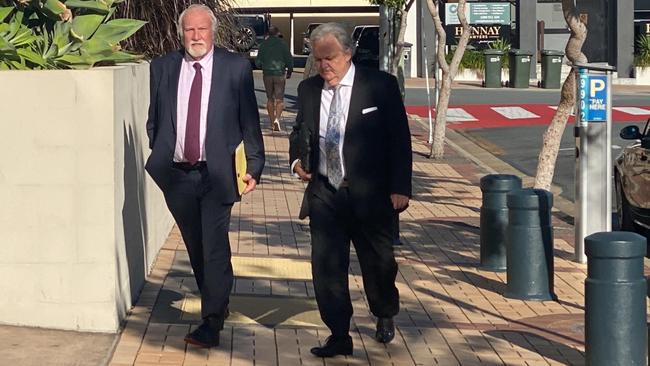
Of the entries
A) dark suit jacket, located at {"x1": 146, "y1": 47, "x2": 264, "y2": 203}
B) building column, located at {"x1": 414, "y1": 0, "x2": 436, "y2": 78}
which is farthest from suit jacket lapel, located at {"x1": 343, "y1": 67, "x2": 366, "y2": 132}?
building column, located at {"x1": 414, "y1": 0, "x2": 436, "y2": 78}

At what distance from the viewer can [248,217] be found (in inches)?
525

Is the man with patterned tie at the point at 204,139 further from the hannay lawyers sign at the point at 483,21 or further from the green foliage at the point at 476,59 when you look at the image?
the hannay lawyers sign at the point at 483,21

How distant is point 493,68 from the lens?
37188 millimetres

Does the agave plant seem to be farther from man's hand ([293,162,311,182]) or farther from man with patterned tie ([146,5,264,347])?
man's hand ([293,162,311,182])

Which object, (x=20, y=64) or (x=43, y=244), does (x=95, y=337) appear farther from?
(x=20, y=64)

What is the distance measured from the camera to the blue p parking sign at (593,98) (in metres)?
10.8

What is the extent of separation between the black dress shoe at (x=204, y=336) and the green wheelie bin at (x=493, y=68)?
30.4 metres

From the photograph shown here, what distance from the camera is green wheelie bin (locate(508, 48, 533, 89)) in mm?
36906

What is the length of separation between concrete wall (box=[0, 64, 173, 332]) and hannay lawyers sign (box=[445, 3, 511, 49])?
3495 cm

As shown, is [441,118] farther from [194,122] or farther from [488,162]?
[194,122]

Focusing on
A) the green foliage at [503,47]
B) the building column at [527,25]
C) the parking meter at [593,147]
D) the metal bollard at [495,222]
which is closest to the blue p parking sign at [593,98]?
the parking meter at [593,147]

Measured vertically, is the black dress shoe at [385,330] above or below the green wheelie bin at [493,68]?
below

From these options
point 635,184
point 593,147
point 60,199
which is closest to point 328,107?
point 60,199

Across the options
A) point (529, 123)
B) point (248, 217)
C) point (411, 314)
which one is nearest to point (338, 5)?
point (529, 123)
